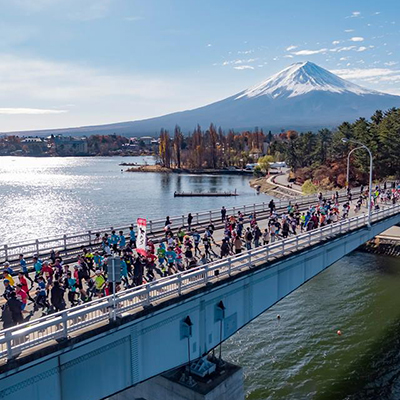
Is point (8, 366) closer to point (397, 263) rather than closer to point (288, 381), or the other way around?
point (288, 381)

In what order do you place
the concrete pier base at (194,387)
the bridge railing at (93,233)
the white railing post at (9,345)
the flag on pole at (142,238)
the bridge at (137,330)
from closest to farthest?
1. the white railing post at (9,345)
2. the bridge at (137,330)
3. the flag on pole at (142,238)
4. the concrete pier base at (194,387)
5. the bridge railing at (93,233)

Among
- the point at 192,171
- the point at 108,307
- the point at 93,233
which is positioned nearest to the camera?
the point at 108,307

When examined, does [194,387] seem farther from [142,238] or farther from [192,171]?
[192,171]

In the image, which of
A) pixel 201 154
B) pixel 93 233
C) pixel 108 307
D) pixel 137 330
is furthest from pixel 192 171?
pixel 108 307

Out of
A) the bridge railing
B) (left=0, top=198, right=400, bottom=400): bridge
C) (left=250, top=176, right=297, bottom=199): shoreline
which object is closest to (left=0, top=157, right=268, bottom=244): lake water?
(left=250, top=176, right=297, bottom=199): shoreline

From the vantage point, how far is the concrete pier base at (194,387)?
1650cm

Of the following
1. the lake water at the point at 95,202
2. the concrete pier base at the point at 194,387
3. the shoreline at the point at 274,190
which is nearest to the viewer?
the concrete pier base at the point at 194,387

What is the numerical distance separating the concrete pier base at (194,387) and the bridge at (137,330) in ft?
3.88

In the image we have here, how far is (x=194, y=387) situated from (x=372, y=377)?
10806 mm

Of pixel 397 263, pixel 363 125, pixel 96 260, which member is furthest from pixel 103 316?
pixel 363 125

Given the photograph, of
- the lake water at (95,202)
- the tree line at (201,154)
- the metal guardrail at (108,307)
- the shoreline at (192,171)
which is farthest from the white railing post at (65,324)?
the tree line at (201,154)

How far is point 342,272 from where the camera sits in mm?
38406

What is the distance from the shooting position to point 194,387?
1648 centimetres

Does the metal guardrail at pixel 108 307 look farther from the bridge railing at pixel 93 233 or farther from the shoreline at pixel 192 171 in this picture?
the shoreline at pixel 192 171
